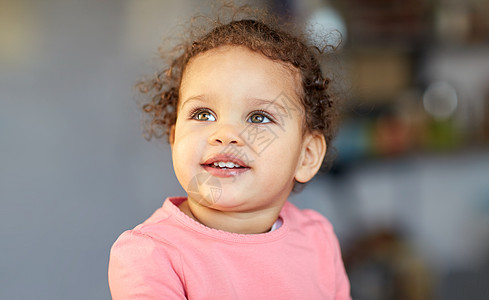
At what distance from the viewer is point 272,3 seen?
6.23ft

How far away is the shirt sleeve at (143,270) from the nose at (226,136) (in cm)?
15

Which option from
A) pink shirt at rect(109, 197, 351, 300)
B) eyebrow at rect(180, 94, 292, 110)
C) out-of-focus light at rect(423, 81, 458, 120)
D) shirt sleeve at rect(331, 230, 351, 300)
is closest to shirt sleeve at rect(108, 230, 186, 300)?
pink shirt at rect(109, 197, 351, 300)

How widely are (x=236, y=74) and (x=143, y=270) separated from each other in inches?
11.3

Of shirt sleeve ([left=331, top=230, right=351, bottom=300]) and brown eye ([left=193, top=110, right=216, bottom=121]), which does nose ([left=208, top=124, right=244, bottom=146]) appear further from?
shirt sleeve ([left=331, top=230, right=351, bottom=300])

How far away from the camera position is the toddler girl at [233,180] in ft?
2.36

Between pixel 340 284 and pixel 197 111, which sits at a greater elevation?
pixel 197 111

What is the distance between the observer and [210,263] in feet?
2.44

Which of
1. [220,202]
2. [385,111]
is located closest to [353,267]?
[385,111]

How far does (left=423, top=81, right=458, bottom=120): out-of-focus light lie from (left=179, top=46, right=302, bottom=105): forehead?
1919 millimetres

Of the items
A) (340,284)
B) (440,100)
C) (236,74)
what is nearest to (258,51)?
(236,74)

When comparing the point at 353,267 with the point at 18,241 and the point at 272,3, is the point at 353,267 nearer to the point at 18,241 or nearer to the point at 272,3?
the point at 272,3

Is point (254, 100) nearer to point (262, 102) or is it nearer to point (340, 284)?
point (262, 102)

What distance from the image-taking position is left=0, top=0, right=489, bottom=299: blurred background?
5.74 feet

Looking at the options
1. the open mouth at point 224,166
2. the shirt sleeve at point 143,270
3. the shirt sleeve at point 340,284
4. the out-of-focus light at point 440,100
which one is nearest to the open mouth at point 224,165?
the open mouth at point 224,166
